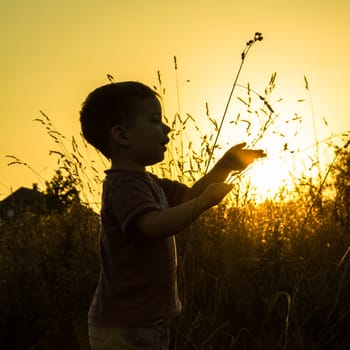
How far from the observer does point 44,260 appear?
3.90 metres

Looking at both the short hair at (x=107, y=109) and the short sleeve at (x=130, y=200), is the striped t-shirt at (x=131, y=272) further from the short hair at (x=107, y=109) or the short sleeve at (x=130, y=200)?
the short hair at (x=107, y=109)

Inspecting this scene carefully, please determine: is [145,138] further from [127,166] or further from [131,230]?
[131,230]

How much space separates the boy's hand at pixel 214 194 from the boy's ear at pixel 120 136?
49cm

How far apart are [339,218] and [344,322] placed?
111cm

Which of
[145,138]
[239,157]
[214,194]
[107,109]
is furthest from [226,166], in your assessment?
[214,194]

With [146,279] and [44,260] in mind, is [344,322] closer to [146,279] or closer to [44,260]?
[146,279]

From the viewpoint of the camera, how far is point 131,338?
192 centimetres

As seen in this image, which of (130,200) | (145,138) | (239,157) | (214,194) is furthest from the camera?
(239,157)

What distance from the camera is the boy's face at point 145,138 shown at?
2018mm

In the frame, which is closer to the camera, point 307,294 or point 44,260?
point 307,294

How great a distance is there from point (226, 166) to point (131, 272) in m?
0.60

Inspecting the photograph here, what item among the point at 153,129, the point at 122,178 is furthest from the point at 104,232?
the point at 153,129

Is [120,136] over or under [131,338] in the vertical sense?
over

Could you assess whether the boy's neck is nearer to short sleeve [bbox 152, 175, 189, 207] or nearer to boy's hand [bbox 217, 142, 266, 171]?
short sleeve [bbox 152, 175, 189, 207]
